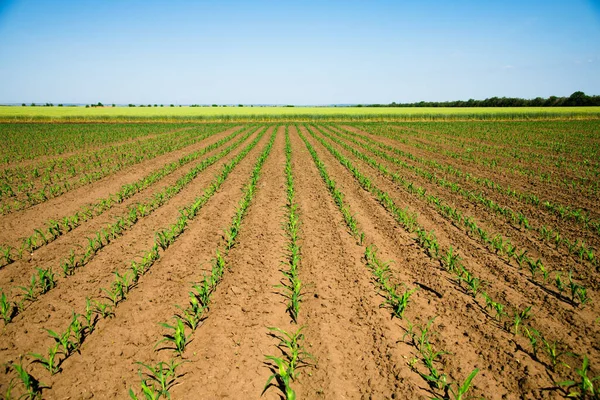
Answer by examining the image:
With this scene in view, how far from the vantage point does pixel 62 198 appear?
9.24m

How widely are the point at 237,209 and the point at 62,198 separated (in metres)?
5.96

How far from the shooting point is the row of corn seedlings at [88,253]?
4125 mm

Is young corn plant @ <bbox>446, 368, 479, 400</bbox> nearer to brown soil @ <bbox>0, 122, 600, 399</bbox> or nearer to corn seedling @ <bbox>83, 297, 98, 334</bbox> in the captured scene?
brown soil @ <bbox>0, 122, 600, 399</bbox>

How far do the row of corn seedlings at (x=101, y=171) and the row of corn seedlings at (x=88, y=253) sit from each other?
10.9ft

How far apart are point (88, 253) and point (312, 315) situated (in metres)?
4.52

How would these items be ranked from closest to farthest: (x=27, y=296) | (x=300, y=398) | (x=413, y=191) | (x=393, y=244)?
(x=300, y=398)
(x=27, y=296)
(x=393, y=244)
(x=413, y=191)

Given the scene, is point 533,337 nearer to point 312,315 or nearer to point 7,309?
point 312,315

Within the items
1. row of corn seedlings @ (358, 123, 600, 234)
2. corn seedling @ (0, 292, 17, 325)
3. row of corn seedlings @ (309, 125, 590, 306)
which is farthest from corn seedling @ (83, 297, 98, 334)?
row of corn seedlings @ (358, 123, 600, 234)

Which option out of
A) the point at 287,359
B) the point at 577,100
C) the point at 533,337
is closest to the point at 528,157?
the point at 533,337

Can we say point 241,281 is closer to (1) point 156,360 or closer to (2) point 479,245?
(1) point 156,360

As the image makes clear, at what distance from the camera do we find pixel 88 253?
5.47m

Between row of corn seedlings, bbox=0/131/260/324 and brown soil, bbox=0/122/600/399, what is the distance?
156mm

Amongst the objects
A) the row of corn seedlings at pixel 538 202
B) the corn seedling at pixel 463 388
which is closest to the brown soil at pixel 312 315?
the corn seedling at pixel 463 388

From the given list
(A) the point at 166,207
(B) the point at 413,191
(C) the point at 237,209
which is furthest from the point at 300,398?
(B) the point at 413,191
